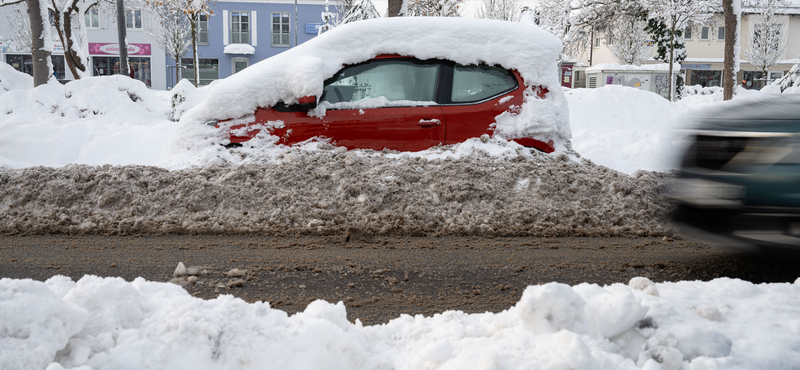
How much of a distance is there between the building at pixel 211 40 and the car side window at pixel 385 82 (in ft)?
122

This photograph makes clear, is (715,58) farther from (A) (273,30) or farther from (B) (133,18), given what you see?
(B) (133,18)

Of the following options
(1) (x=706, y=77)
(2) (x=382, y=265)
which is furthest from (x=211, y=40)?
(2) (x=382, y=265)

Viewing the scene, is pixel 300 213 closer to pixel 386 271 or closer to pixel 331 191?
pixel 331 191

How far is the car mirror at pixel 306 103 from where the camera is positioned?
5.51 m

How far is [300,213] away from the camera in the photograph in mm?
4879

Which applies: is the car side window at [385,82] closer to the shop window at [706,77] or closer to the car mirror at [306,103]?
the car mirror at [306,103]

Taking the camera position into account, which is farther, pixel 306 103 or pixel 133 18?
pixel 133 18

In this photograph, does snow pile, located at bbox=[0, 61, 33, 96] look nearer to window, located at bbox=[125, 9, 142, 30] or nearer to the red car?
the red car

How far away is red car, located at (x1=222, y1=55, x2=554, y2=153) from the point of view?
222 inches

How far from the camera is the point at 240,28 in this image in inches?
1714

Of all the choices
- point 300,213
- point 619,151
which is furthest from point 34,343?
point 619,151

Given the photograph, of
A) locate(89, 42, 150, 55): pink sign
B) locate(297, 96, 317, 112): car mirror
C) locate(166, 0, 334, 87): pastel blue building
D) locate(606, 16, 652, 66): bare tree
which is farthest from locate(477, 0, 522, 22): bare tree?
locate(297, 96, 317, 112): car mirror

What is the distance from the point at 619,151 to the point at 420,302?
659cm

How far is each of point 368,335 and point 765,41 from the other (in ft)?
155
